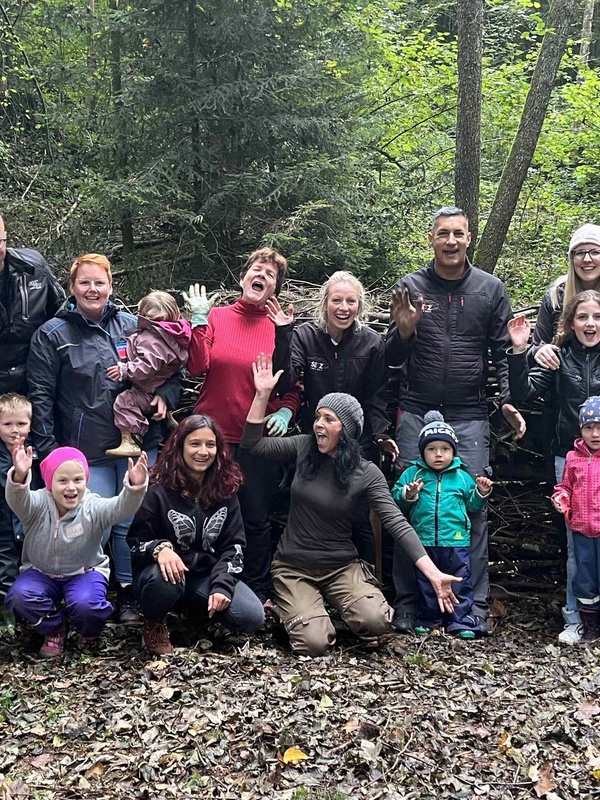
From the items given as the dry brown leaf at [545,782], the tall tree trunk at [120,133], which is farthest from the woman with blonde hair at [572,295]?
the tall tree trunk at [120,133]

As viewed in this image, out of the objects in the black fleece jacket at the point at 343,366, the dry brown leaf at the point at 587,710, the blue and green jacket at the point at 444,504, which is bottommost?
the dry brown leaf at the point at 587,710

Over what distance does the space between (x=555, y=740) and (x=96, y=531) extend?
2727 mm

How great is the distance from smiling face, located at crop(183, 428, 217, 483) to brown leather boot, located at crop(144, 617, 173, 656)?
0.89 meters

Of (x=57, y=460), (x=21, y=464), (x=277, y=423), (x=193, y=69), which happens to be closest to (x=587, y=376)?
(x=277, y=423)

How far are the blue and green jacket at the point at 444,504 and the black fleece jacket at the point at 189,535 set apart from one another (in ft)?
4.08

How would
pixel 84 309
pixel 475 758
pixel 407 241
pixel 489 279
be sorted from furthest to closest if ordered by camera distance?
pixel 407 241 < pixel 489 279 < pixel 84 309 < pixel 475 758

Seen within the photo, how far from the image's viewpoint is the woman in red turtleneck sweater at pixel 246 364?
16.6ft

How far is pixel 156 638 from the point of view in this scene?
4.47m

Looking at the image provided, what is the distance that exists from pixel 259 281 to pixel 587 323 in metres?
2.17

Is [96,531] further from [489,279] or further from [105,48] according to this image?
[105,48]

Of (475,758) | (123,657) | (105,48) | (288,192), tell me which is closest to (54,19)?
(105,48)

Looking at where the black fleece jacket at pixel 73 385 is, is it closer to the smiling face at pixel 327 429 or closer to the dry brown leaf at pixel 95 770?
the smiling face at pixel 327 429

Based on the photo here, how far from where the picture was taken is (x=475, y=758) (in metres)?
3.49

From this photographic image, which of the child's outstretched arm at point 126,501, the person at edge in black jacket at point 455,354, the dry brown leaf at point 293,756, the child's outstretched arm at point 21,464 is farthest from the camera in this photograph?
the person at edge in black jacket at point 455,354
